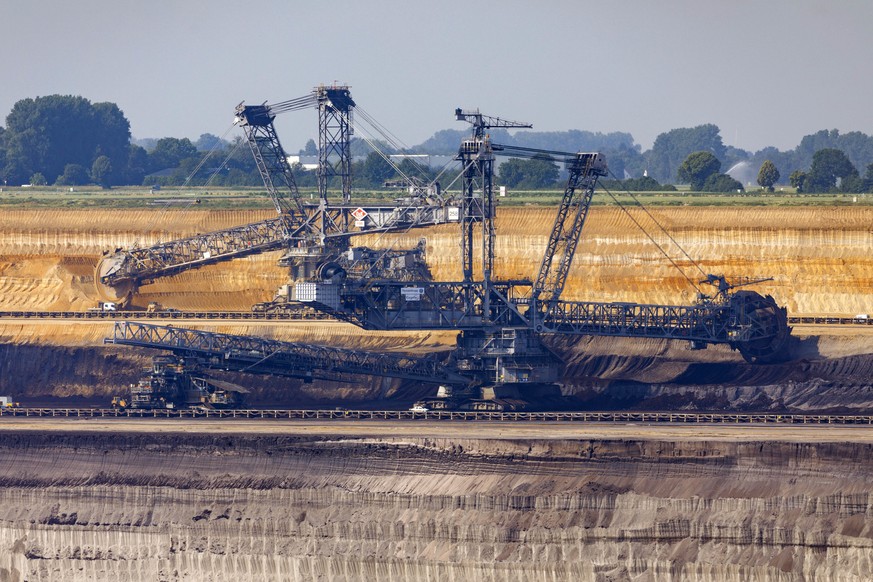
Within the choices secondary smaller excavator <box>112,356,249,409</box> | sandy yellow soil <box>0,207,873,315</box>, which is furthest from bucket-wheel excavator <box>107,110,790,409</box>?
sandy yellow soil <box>0,207,873,315</box>

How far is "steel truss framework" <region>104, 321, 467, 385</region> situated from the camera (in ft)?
354

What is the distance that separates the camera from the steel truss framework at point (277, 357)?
10775cm

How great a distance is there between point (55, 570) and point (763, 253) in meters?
77.2

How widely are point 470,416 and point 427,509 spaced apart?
16821mm

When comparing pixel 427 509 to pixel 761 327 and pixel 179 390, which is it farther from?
pixel 761 327

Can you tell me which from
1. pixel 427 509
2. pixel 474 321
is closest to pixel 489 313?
pixel 474 321

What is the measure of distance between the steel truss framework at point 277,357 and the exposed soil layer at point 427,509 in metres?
13.6

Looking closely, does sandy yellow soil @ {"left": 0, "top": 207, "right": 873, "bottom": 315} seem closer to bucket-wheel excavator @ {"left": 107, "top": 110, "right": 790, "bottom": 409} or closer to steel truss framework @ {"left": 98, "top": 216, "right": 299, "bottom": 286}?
steel truss framework @ {"left": 98, "top": 216, "right": 299, "bottom": 286}

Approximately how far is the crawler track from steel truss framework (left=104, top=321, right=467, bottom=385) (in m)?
3.40

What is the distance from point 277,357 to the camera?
356 ft

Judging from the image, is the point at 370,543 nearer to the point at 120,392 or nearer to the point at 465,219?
the point at 465,219

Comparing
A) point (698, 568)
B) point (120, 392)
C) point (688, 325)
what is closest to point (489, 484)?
point (698, 568)

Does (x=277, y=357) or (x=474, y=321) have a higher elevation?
(x=474, y=321)

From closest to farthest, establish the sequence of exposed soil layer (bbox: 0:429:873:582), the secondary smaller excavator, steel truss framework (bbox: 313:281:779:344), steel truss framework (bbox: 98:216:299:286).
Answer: exposed soil layer (bbox: 0:429:873:582) < the secondary smaller excavator < steel truss framework (bbox: 313:281:779:344) < steel truss framework (bbox: 98:216:299:286)
